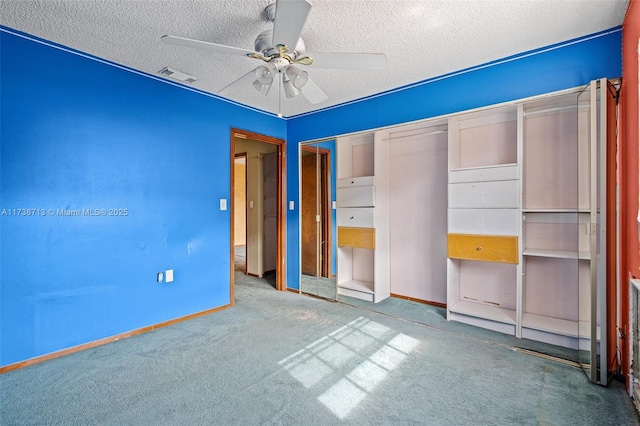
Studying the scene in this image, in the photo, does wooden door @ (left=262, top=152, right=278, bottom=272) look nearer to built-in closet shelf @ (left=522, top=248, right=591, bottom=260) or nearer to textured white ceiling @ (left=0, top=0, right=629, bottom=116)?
textured white ceiling @ (left=0, top=0, right=629, bottom=116)

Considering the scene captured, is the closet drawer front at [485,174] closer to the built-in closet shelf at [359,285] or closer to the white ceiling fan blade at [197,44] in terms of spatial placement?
the built-in closet shelf at [359,285]

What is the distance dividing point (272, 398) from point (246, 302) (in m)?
2.05

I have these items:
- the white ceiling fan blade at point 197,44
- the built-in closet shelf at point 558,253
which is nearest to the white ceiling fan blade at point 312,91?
the white ceiling fan blade at point 197,44

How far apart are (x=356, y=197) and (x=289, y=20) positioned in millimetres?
2522

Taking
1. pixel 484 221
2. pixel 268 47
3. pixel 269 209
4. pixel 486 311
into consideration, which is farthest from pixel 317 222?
pixel 268 47

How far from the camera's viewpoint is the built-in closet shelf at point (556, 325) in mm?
2407

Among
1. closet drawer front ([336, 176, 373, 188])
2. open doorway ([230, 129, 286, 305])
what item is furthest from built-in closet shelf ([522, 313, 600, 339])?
open doorway ([230, 129, 286, 305])

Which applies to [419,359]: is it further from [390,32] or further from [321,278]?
[390,32]

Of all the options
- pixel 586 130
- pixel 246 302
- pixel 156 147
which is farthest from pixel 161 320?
pixel 586 130

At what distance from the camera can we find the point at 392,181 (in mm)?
4012

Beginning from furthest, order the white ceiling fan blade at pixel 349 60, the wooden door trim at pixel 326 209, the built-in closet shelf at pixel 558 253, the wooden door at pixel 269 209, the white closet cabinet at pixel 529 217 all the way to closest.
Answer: the wooden door at pixel 269 209, the wooden door trim at pixel 326 209, the white closet cabinet at pixel 529 217, the built-in closet shelf at pixel 558 253, the white ceiling fan blade at pixel 349 60

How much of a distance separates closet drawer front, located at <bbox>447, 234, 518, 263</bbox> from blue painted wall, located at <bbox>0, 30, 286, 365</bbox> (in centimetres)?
264

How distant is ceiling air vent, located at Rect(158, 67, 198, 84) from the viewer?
290 cm

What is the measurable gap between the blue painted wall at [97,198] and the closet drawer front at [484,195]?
2.65m
